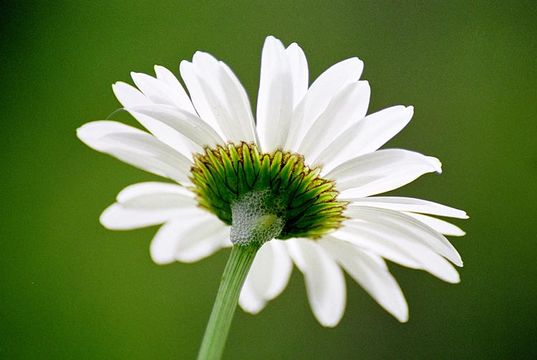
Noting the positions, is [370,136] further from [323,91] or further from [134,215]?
[134,215]

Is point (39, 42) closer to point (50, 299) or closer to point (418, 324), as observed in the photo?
point (50, 299)

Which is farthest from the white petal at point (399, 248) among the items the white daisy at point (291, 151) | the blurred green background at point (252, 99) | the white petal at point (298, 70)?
the blurred green background at point (252, 99)

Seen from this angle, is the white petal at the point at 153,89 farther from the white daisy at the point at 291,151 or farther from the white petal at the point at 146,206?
the white petal at the point at 146,206

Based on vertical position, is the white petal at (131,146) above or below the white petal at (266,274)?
above

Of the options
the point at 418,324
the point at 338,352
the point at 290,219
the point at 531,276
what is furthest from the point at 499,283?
the point at 290,219

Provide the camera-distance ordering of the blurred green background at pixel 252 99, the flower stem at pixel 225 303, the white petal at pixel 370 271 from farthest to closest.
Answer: the blurred green background at pixel 252 99, the white petal at pixel 370 271, the flower stem at pixel 225 303

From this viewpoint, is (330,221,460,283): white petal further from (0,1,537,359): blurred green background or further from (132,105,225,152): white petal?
(0,1,537,359): blurred green background

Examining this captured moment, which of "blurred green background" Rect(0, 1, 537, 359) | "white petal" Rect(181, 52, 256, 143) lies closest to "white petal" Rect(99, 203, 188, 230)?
"white petal" Rect(181, 52, 256, 143)
